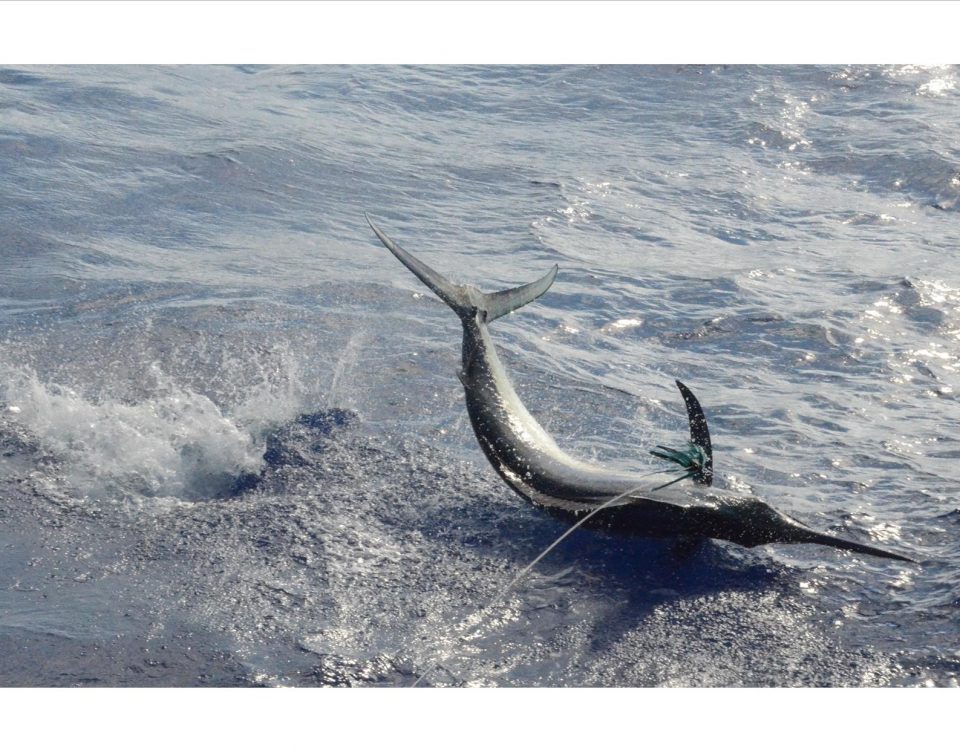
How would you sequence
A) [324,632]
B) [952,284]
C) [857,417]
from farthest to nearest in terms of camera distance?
[952,284] → [857,417] → [324,632]

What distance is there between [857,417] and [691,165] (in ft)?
23.7

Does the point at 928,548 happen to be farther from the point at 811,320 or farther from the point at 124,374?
the point at 124,374

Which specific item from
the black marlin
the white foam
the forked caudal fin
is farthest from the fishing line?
the white foam

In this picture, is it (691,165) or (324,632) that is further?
(691,165)

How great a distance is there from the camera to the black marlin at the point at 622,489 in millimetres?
6758

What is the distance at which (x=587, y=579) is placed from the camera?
6.74 m

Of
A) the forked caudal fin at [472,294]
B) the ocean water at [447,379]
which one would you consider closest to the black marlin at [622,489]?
the ocean water at [447,379]

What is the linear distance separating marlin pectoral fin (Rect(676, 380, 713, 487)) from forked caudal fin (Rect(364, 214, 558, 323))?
172 cm

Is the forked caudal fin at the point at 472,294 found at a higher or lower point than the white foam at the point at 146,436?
higher

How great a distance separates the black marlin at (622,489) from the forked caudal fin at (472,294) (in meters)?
0.67

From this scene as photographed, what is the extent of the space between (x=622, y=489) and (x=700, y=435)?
576 mm

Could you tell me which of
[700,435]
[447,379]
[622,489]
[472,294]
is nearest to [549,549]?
[622,489]

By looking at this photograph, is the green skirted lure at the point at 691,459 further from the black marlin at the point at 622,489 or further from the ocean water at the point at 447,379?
the ocean water at the point at 447,379

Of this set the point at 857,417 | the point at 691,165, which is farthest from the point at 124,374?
the point at 691,165
